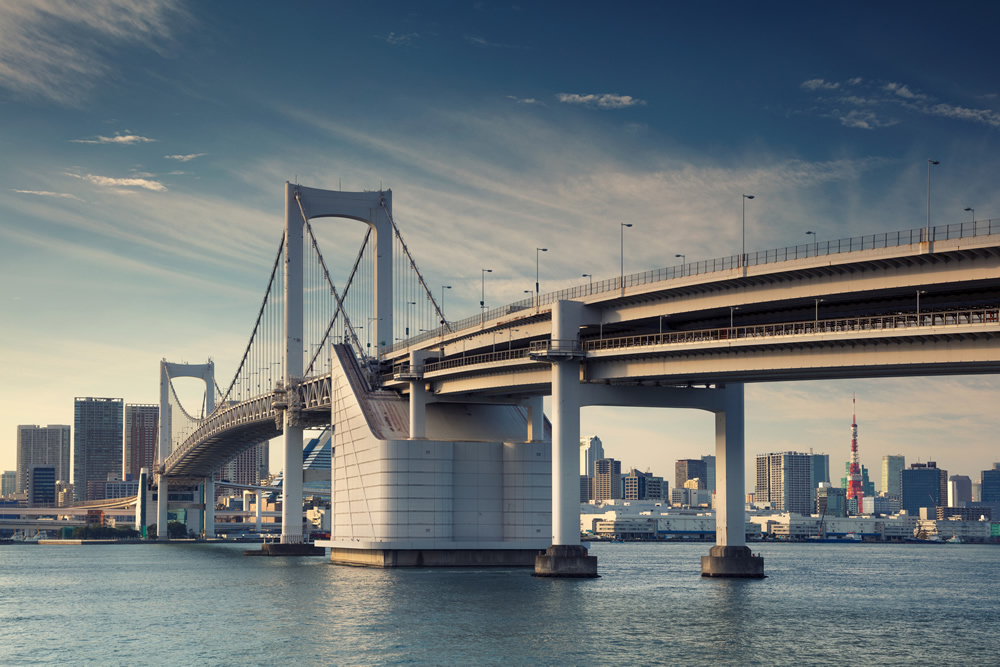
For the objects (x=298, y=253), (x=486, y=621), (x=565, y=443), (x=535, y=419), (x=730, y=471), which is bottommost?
(x=486, y=621)

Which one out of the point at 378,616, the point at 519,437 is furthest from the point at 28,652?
the point at 519,437

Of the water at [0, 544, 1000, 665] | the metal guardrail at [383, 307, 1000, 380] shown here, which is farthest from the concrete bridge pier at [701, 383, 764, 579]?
the metal guardrail at [383, 307, 1000, 380]

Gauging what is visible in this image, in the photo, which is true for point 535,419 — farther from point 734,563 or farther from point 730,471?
point 730,471

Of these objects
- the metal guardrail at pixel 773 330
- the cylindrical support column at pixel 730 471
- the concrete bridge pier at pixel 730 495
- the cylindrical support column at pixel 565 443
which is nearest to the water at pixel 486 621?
the concrete bridge pier at pixel 730 495

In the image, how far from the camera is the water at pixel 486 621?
46969mm

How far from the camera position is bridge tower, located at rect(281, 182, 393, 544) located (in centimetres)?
11794

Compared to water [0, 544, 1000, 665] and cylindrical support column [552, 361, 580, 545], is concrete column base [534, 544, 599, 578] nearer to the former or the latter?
cylindrical support column [552, 361, 580, 545]

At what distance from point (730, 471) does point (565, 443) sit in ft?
33.3

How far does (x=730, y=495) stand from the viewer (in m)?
75.0

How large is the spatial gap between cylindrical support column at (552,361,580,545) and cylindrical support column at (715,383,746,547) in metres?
8.48

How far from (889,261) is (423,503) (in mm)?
44699

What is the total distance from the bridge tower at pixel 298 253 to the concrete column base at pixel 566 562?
46914 millimetres

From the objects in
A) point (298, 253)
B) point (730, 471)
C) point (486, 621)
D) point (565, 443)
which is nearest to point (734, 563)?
point (730, 471)

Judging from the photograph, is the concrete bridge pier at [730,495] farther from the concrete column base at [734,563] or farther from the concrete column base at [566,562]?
the concrete column base at [566,562]
